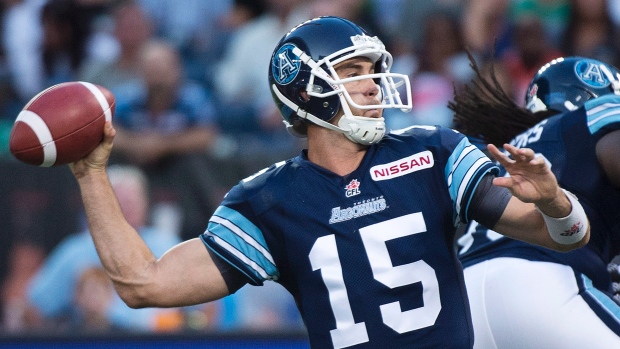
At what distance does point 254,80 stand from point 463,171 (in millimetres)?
5065

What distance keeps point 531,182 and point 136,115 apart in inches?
187

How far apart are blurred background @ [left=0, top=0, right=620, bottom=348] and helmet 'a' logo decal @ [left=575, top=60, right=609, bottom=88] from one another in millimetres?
2377

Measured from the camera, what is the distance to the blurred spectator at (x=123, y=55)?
26.8 ft

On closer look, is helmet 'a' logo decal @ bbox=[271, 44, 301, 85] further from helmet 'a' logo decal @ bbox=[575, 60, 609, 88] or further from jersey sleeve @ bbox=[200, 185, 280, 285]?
helmet 'a' logo decal @ bbox=[575, 60, 609, 88]

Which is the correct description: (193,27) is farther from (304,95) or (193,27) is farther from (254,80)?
(304,95)

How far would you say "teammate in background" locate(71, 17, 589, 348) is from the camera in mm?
3312

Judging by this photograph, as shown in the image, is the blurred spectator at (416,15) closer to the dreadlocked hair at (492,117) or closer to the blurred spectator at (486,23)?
the blurred spectator at (486,23)

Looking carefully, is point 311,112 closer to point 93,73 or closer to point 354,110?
point 354,110

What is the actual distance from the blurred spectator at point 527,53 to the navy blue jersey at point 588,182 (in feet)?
12.4

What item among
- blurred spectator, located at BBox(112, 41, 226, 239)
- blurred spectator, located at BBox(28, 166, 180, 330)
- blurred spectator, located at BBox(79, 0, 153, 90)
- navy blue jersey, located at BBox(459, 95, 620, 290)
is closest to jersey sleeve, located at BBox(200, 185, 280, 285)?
navy blue jersey, located at BBox(459, 95, 620, 290)

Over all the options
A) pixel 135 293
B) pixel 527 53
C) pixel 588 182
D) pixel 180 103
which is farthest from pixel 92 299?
pixel 527 53

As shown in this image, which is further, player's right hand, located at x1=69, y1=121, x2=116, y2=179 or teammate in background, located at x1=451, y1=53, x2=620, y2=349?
teammate in background, located at x1=451, y1=53, x2=620, y2=349

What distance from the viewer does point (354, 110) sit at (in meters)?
3.52

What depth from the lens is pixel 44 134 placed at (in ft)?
11.3
